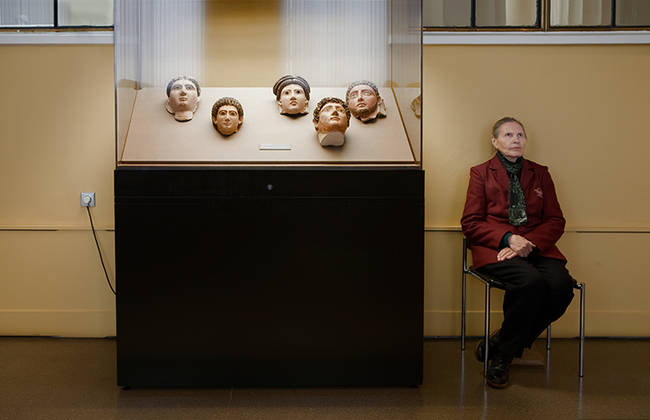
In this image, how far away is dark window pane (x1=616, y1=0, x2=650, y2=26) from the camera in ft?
11.0

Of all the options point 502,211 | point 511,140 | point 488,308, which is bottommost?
point 488,308

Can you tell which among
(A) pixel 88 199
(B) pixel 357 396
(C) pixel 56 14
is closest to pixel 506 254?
(B) pixel 357 396

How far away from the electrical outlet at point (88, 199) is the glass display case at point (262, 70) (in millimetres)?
976

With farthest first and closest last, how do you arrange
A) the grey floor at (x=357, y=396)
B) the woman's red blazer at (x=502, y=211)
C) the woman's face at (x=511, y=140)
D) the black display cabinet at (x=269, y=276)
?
the woman's face at (x=511, y=140) < the woman's red blazer at (x=502, y=211) < the black display cabinet at (x=269, y=276) < the grey floor at (x=357, y=396)

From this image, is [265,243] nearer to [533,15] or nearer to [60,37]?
[60,37]

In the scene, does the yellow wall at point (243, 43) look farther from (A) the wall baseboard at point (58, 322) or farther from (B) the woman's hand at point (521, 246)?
(A) the wall baseboard at point (58, 322)

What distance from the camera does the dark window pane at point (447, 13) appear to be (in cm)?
336

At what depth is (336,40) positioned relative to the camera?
2787 millimetres

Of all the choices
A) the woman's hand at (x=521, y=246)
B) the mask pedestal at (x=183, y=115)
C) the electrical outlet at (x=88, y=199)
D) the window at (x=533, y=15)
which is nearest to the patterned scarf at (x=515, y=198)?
the woman's hand at (x=521, y=246)

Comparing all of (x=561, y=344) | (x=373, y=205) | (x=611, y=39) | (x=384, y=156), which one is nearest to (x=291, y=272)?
(x=373, y=205)

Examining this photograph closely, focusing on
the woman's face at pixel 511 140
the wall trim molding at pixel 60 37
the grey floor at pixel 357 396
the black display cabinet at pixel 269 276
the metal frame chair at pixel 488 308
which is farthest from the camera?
the wall trim molding at pixel 60 37

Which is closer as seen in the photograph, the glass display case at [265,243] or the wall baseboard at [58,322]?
the glass display case at [265,243]

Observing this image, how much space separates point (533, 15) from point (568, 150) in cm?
90

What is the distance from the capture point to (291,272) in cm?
249
